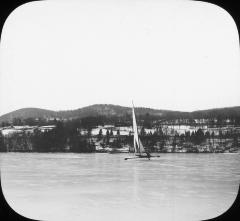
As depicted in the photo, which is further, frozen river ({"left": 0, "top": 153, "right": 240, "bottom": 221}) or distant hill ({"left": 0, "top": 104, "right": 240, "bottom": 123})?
distant hill ({"left": 0, "top": 104, "right": 240, "bottom": 123})

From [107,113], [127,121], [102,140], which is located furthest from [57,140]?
[127,121]

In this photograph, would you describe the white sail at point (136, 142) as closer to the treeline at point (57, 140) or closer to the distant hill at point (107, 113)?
the distant hill at point (107, 113)

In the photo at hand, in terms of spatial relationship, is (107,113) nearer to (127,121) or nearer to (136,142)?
(127,121)

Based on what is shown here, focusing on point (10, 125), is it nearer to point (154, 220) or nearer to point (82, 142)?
point (82, 142)

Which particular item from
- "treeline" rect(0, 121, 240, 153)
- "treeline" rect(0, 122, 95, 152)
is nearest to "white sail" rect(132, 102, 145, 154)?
"treeline" rect(0, 121, 240, 153)

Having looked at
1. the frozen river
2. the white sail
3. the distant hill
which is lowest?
the frozen river

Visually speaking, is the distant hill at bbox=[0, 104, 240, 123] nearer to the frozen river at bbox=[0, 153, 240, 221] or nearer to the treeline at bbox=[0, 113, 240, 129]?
the treeline at bbox=[0, 113, 240, 129]

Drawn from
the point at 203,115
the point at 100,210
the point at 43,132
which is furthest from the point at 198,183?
the point at 43,132

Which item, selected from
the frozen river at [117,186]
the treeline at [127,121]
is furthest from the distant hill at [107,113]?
the frozen river at [117,186]
